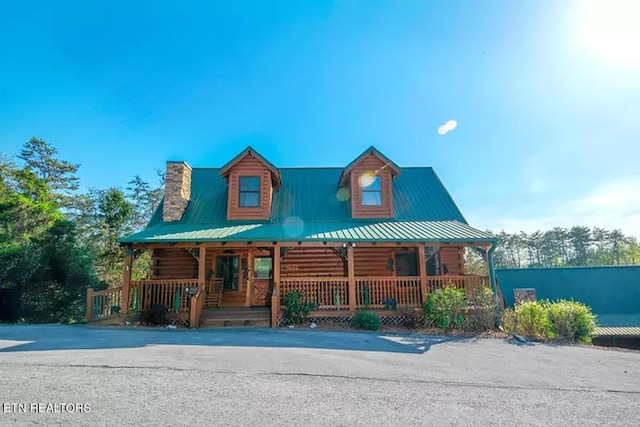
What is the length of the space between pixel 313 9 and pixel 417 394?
37.9ft

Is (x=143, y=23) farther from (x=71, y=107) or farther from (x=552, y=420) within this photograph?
(x=552, y=420)

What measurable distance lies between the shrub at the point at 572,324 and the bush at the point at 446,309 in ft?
8.17

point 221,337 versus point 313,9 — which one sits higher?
point 313,9

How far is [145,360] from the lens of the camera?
Answer: 5402 mm

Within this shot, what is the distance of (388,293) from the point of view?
11.1m

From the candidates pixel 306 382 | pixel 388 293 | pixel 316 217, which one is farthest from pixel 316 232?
pixel 306 382

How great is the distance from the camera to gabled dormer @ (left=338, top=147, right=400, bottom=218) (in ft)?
43.3

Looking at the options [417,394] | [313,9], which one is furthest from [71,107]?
[417,394]

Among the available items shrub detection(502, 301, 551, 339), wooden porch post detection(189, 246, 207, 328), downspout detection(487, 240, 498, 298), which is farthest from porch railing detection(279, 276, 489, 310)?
wooden porch post detection(189, 246, 207, 328)

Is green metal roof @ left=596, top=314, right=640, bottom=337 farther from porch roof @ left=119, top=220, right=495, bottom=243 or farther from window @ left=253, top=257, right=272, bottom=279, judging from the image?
window @ left=253, top=257, right=272, bottom=279

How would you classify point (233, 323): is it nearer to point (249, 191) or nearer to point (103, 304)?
point (103, 304)

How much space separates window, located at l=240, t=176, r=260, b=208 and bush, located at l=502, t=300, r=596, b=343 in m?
10.4

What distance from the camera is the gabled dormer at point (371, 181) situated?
43.3 feet

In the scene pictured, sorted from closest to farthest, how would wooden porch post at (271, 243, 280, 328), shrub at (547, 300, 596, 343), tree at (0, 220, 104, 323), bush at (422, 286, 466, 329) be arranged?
1. shrub at (547, 300, 596, 343)
2. bush at (422, 286, 466, 329)
3. wooden porch post at (271, 243, 280, 328)
4. tree at (0, 220, 104, 323)
